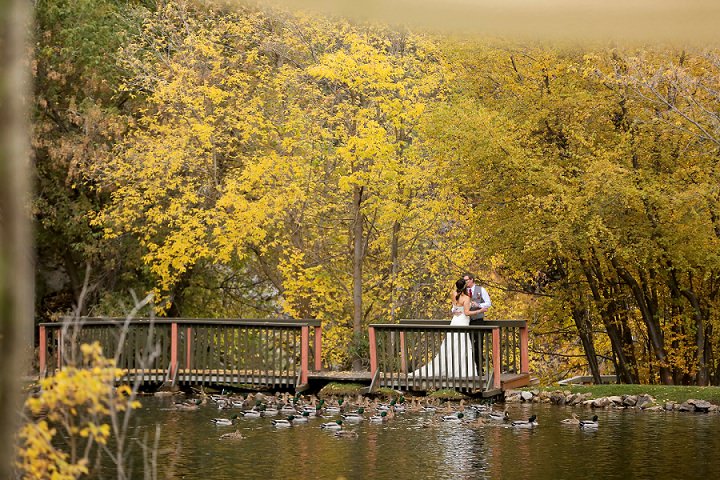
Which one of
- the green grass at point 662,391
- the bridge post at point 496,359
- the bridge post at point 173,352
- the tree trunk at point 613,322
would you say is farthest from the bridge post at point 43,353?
the tree trunk at point 613,322

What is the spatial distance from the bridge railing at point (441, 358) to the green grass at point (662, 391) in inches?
46.5

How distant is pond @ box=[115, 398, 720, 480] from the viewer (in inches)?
470

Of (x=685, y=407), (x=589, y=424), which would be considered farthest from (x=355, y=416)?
(x=685, y=407)

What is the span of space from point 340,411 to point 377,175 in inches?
265

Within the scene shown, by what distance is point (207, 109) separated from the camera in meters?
25.8

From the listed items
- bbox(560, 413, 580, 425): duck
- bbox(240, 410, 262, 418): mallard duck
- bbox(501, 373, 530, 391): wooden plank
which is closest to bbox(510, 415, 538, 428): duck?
bbox(560, 413, 580, 425): duck

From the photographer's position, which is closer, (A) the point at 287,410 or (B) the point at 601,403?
(A) the point at 287,410

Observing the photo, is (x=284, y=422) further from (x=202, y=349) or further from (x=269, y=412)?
(x=202, y=349)

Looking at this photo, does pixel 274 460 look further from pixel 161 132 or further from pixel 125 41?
pixel 125 41

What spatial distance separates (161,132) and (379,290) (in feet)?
19.1

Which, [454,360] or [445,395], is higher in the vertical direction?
[454,360]

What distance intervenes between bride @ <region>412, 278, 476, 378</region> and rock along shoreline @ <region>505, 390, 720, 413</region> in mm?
1458

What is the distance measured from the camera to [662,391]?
60.1 ft

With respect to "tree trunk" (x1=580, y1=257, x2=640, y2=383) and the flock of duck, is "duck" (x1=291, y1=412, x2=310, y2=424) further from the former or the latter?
"tree trunk" (x1=580, y1=257, x2=640, y2=383)
